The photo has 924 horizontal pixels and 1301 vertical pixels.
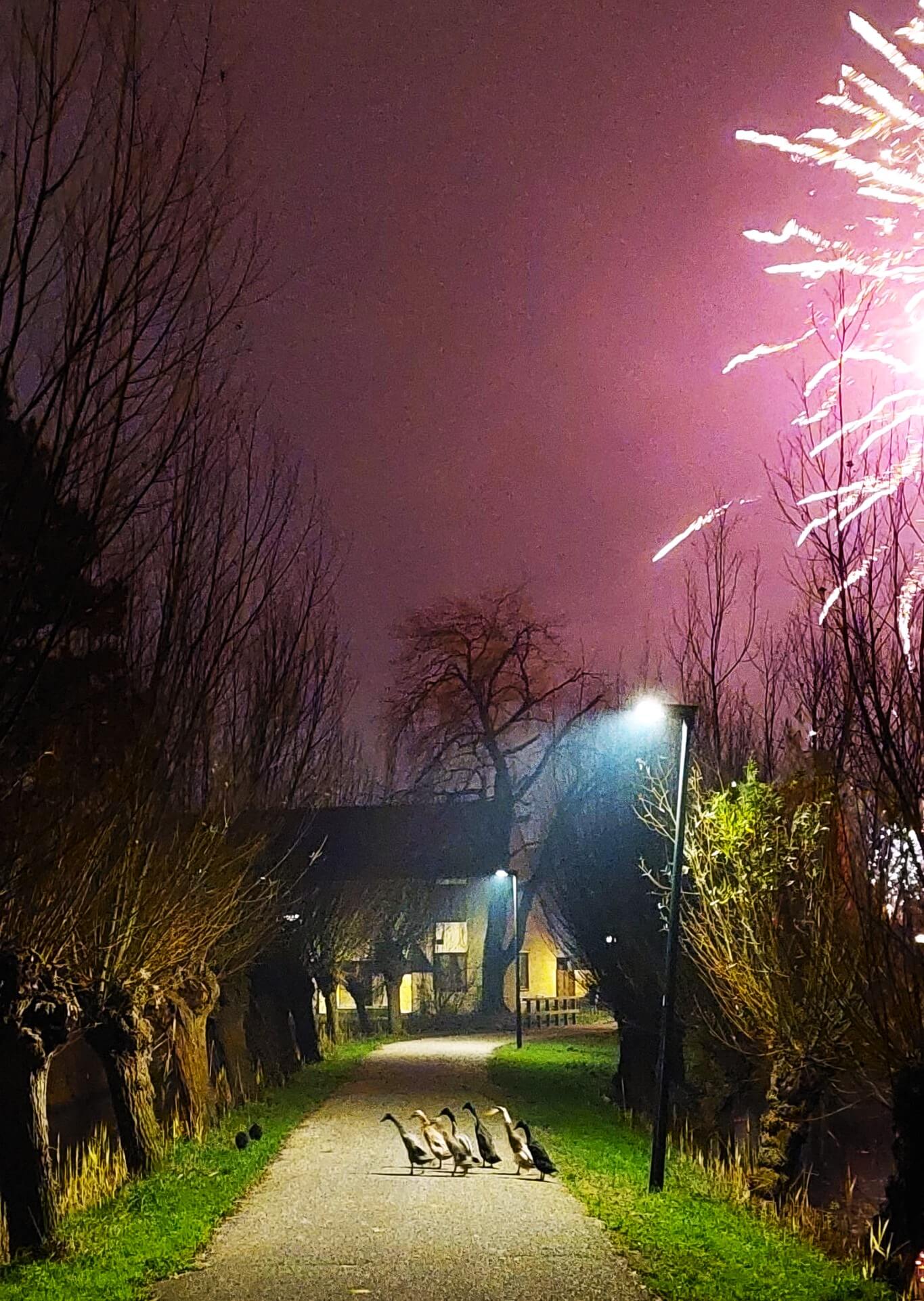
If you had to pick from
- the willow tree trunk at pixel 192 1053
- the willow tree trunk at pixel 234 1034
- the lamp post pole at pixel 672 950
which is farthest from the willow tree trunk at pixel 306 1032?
the lamp post pole at pixel 672 950

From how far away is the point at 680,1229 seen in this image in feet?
42.5

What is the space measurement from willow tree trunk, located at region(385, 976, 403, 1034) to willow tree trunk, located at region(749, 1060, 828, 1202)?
35110 mm

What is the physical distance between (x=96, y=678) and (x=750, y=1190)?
32.3 feet

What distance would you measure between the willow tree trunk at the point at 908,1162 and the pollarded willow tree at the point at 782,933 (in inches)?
48.2

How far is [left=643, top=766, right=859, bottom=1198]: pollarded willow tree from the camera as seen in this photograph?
14.6m

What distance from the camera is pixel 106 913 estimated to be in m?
15.4

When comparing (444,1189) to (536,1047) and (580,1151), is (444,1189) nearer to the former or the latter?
(580,1151)

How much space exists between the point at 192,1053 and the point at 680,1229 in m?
11.1

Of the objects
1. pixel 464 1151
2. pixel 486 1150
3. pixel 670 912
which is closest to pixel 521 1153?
pixel 464 1151

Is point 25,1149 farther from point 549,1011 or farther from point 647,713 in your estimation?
point 549,1011

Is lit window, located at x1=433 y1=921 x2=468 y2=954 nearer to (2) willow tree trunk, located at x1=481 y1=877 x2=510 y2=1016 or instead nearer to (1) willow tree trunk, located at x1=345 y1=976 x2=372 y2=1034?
(2) willow tree trunk, located at x1=481 y1=877 x2=510 y2=1016

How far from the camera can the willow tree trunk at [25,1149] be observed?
12555 millimetres

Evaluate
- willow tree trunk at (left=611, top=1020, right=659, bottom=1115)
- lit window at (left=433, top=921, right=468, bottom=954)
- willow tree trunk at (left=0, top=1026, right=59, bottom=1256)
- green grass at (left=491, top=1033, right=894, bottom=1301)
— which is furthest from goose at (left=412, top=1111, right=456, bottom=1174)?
lit window at (left=433, top=921, right=468, bottom=954)

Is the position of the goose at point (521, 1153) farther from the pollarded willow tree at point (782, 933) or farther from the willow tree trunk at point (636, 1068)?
the willow tree trunk at point (636, 1068)
